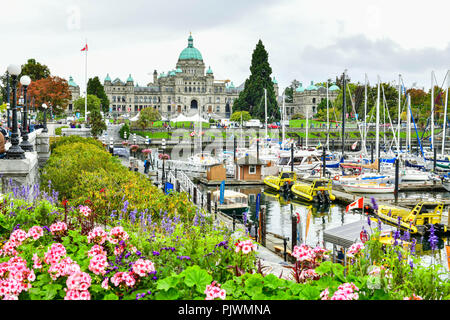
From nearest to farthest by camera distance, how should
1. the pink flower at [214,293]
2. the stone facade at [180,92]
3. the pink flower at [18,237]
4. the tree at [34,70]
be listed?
the pink flower at [214,293]
the pink flower at [18,237]
the tree at [34,70]
the stone facade at [180,92]

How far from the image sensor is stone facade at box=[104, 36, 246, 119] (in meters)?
184

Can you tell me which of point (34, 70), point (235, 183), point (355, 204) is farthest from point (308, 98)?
point (355, 204)

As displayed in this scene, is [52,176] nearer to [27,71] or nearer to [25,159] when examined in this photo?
[25,159]

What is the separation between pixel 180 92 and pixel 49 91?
381ft

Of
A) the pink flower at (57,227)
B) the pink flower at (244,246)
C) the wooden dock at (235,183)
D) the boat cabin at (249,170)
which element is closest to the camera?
the pink flower at (244,246)

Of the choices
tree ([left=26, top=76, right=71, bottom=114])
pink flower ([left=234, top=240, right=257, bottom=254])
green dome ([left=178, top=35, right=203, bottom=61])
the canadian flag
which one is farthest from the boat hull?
green dome ([left=178, top=35, right=203, bottom=61])

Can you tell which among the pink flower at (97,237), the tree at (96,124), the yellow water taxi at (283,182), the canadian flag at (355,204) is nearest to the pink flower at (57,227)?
the pink flower at (97,237)

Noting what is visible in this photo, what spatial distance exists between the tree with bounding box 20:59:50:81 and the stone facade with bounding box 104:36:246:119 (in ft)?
324

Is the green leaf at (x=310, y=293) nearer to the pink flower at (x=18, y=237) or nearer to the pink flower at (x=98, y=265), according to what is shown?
the pink flower at (x=98, y=265)

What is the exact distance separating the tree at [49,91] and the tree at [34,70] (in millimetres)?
8383

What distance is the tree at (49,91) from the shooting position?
70.1 meters

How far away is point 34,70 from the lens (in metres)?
82.8

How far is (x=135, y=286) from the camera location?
5496 mm

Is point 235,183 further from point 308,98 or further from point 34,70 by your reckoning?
point 308,98
